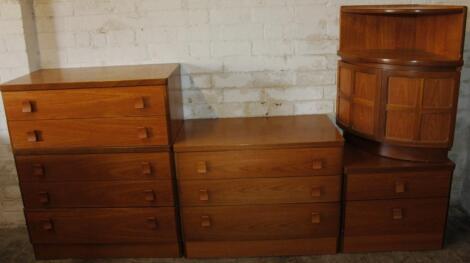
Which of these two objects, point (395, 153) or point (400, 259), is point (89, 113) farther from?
point (400, 259)

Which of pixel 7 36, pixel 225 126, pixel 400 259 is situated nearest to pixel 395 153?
pixel 400 259

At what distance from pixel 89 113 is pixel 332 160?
1.26 m

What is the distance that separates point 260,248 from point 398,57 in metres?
1.25

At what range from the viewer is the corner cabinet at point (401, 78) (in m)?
2.10

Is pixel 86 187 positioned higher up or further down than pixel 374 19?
further down

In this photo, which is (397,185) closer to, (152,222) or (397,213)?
(397,213)

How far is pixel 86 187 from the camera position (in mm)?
2270

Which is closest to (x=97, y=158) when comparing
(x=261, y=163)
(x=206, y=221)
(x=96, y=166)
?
(x=96, y=166)

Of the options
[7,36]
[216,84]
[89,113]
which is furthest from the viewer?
[216,84]

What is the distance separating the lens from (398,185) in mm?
2242

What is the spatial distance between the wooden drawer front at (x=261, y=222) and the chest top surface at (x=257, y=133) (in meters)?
0.35

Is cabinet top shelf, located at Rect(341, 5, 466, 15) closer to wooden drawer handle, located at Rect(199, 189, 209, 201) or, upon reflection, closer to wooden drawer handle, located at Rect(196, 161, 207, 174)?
wooden drawer handle, located at Rect(196, 161, 207, 174)

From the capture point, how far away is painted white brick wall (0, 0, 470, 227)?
98.2 inches

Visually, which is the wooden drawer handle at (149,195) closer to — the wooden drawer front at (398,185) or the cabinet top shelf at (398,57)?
the wooden drawer front at (398,185)
